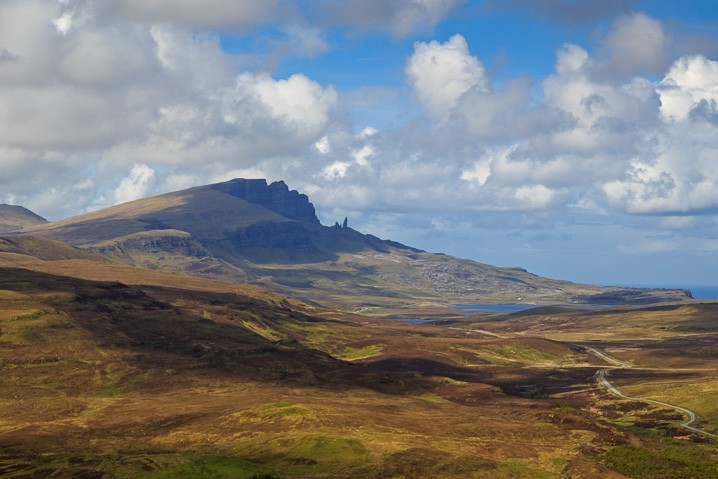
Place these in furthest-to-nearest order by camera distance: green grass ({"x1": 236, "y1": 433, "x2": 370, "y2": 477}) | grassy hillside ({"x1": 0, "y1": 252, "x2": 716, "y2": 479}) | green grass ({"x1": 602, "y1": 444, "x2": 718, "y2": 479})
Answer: grassy hillside ({"x1": 0, "y1": 252, "x2": 716, "y2": 479})
green grass ({"x1": 236, "y1": 433, "x2": 370, "y2": 477})
green grass ({"x1": 602, "y1": 444, "x2": 718, "y2": 479})

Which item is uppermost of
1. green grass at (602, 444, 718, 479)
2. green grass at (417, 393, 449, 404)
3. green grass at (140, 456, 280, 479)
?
green grass at (602, 444, 718, 479)

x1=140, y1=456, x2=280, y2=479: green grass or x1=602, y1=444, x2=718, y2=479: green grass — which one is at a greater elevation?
x1=602, y1=444, x2=718, y2=479: green grass

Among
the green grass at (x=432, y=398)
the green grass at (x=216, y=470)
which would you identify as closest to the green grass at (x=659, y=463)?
the green grass at (x=216, y=470)

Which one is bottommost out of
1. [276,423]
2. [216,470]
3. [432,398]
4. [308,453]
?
[216,470]

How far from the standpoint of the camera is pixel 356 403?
15112 cm

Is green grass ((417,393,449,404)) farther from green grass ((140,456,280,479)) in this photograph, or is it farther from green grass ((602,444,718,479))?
green grass ((140,456,280,479))

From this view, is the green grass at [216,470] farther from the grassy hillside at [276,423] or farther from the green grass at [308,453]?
the green grass at [308,453]

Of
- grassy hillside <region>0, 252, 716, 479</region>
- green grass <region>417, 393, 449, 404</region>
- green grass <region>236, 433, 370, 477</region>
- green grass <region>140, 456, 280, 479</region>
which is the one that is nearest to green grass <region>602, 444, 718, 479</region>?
grassy hillside <region>0, 252, 716, 479</region>

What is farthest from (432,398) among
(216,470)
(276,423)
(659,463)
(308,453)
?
(216,470)

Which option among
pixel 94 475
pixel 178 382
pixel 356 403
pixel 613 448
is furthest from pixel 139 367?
pixel 613 448

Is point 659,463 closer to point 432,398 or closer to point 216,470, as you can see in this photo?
point 216,470

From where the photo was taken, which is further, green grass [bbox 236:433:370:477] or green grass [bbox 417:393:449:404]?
green grass [bbox 417:393:449:404]

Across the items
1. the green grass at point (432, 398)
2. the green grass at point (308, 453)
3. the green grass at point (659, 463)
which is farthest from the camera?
the green grass at point (432, 398)

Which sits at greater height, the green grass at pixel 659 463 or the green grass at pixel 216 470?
the green grass at pixel 659 463
